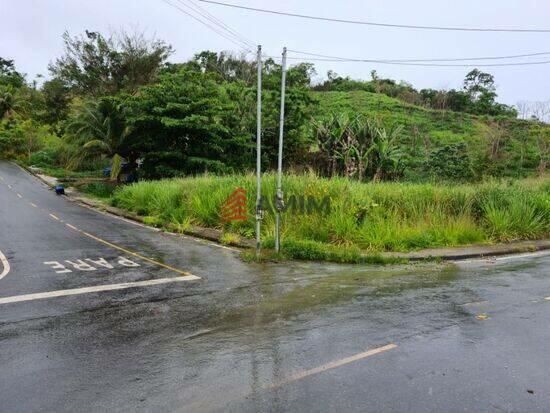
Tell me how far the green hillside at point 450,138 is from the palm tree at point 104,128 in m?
15.3

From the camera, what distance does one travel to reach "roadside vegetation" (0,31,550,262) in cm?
1330

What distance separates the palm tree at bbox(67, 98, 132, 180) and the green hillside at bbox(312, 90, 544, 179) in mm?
15258

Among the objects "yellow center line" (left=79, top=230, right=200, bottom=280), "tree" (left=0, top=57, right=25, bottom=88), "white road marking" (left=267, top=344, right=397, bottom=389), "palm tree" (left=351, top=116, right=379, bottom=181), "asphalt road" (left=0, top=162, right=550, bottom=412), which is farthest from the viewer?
"tree" (left=0, top=57, right=25, bottom=88)

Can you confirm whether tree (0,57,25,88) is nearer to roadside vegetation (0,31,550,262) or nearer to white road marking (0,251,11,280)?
roadside vegetation (0,31,550,262)

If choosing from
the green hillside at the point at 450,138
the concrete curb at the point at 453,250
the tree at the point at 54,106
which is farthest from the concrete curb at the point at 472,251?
the tree at the point at 54,106

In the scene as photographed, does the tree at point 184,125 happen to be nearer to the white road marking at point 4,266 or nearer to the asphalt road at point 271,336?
the white road marking at point 4,266

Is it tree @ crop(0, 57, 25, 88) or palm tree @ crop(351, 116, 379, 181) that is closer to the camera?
palm tree @ crop(351, 116, 379, 181)

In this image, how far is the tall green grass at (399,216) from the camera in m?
12.4

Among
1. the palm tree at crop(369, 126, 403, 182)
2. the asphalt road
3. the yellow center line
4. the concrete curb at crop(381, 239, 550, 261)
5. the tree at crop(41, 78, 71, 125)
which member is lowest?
the yellow center line

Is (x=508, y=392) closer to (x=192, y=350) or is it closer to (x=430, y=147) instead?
(x=192, y=350)

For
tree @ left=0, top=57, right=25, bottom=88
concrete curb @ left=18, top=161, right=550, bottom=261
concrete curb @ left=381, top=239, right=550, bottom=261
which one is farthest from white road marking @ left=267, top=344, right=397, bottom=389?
tree @ left=0, top=57, right=25, bottom=88

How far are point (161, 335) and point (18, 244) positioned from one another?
901cm

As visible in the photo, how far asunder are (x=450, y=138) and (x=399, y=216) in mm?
26231

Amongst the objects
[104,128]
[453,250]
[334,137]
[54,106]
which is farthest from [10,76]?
[453,250]
